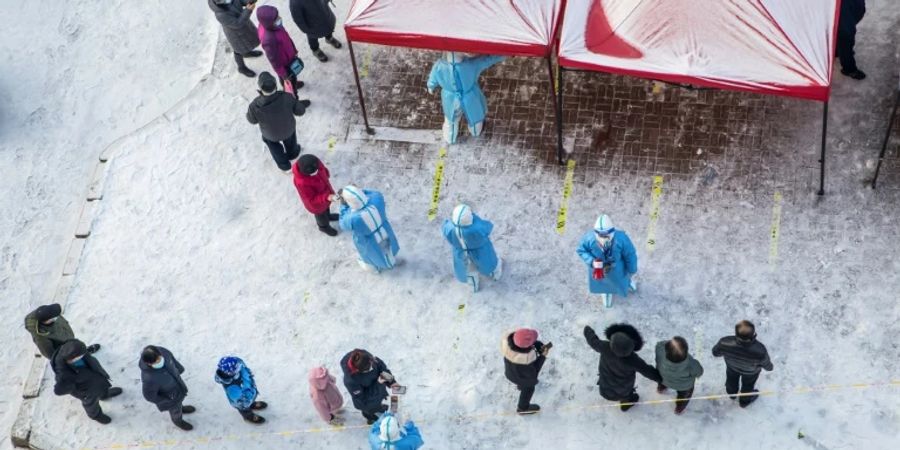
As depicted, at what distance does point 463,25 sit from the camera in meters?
10.6

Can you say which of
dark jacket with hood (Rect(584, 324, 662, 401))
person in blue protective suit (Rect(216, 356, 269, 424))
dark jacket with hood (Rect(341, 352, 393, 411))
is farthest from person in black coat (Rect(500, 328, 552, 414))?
person in blue protective suit (Rect(216, 356, 269, 424))

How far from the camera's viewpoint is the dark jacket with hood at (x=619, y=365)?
29.4 ft

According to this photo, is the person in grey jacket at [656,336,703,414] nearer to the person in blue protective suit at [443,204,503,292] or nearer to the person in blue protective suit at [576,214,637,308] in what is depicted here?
the person in blue protective suit at [576,214,637,308]

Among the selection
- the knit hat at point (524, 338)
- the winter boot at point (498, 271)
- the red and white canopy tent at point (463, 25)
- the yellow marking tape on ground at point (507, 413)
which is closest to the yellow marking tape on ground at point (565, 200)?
the winter boot at point (498, 271)

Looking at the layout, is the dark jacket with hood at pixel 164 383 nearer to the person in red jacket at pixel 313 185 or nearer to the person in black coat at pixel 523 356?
the person in red jacket at pixel 313 185

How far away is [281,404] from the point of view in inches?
409

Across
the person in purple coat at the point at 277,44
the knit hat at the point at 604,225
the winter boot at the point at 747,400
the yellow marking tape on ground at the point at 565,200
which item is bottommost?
the winter boot at the point at 747,400

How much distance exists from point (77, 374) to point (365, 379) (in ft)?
8.62

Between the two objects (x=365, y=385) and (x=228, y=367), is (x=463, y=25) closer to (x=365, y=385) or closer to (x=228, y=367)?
(x=365, y=385)

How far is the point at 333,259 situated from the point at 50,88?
4.62 meters

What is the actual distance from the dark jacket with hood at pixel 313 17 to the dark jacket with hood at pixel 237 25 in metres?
0.53

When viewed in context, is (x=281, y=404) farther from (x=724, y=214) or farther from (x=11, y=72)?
(x=11, y=72)

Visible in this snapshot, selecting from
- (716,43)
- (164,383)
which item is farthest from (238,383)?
(716,43)

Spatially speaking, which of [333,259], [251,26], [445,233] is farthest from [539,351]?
[251,26]
